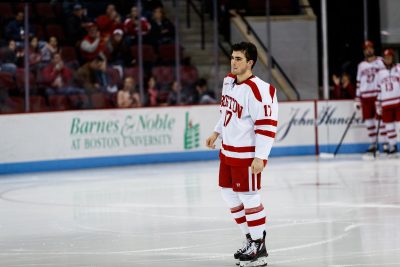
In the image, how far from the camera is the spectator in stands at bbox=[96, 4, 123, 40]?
48.3 ft

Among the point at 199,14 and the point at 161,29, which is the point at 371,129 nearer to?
the point at 199,14

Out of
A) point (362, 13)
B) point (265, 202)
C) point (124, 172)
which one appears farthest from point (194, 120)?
point (265, 202)

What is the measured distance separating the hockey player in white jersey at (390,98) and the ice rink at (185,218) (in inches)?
54.5

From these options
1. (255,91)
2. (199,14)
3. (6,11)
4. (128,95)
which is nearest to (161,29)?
(199,14)

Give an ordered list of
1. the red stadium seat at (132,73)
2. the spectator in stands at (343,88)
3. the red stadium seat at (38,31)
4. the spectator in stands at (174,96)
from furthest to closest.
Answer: the spectator in stands at (343,88), the spectator in stands at (174,96), the red stadium seat at (132,73), the red stadium seat at (38,31)

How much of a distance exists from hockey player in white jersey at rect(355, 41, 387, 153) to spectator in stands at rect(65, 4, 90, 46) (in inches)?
161

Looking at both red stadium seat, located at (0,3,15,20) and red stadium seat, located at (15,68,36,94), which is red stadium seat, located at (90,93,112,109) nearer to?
red stadium seat, located at (15,68,36,94)

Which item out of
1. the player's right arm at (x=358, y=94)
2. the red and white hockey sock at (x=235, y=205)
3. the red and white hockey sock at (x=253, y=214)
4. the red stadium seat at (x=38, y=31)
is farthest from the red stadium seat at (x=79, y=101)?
the red and white hockey sock at (x=253, y=214)

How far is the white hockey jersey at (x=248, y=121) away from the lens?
18.7ft

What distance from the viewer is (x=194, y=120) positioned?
14.4 metres

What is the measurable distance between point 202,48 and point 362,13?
9.72ft

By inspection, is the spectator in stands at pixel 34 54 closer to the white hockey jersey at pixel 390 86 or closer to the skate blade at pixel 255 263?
the white hockey jersey at pixel 390 86

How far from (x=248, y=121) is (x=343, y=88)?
Result: 32.7 ft

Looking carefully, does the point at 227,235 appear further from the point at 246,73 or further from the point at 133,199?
the point at 133,199
